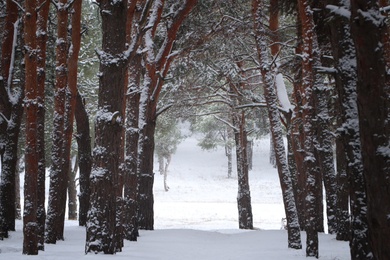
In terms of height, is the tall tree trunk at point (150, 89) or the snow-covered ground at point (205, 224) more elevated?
the tall tree trunk at point (150, 89)

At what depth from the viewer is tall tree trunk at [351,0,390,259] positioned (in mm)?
4352

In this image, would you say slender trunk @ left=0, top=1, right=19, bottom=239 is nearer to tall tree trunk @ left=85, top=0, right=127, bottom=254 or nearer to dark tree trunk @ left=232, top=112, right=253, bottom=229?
tall tree trunk @ left=85, top=0, right=127, bottom=254

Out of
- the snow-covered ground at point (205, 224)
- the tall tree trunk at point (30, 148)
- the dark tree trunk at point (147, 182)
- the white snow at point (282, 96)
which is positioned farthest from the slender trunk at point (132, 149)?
the white snow at point (282, 96)

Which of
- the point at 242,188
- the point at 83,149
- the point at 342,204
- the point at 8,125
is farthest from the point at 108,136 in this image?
the point at 242,188

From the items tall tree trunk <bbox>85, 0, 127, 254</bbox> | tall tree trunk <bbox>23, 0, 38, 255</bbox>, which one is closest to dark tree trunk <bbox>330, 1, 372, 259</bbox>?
tall tree trunk <bbox>85, 0, 127, 254</bbox>

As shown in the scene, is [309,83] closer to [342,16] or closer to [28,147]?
[342,16]

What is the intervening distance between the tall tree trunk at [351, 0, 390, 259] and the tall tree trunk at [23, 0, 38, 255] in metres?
5.80

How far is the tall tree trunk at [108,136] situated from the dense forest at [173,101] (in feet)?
0.06

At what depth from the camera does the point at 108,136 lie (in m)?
7.18

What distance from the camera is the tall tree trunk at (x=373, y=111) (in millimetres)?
4352

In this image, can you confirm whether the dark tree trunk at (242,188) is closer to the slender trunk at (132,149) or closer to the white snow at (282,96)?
the white snow at (282,96)

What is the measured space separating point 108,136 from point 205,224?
20.9 meters

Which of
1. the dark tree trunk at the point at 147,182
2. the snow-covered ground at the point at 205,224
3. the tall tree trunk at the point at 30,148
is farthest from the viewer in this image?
the dark tree trunk at the point at 147,182

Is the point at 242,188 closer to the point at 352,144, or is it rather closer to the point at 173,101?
the point at 173,101
